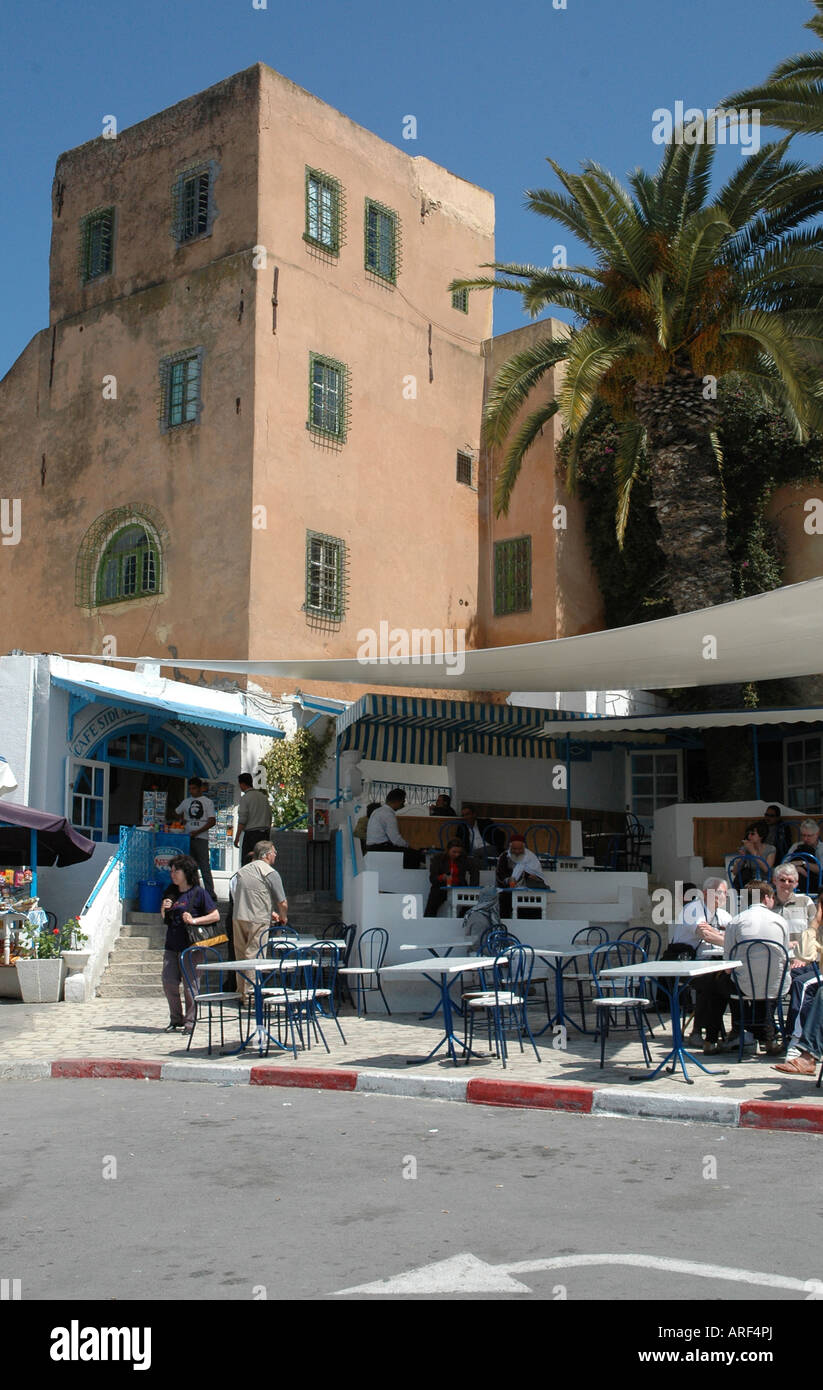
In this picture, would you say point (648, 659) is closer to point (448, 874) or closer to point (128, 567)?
point (448, 874)

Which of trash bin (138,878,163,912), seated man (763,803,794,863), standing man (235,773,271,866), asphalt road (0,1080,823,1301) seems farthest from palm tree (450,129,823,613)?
asphalt road (0,1080,823,1301)

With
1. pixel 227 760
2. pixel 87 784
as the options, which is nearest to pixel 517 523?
pixel 227 760

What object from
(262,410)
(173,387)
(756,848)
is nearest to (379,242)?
(173,387)

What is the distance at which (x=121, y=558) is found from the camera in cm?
2470

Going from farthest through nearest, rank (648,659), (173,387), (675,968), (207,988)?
(173,387), (648,659), (207,988), (675,968)

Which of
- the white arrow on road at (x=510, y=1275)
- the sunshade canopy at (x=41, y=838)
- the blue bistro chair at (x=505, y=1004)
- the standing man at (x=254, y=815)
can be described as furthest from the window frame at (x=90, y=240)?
the white arrow on road at (x=510, y=1275)

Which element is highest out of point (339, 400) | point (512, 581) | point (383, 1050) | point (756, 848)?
point (339, 400)

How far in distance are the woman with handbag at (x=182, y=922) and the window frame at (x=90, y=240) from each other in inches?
699

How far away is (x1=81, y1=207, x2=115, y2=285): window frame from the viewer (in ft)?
85.7

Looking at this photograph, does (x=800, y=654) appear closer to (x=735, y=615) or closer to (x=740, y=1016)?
(x=735, y=615)

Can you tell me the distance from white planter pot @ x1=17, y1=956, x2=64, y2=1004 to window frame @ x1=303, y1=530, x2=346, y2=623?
10395 mm

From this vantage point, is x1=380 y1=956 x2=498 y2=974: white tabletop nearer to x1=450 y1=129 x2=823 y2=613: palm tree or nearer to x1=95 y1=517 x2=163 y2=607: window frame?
x1=450 y1=129 x2=823 y2=613: palm tree

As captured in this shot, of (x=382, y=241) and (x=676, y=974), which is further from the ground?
(x=382, y=241)

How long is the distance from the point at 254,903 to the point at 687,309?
9.14 meters
